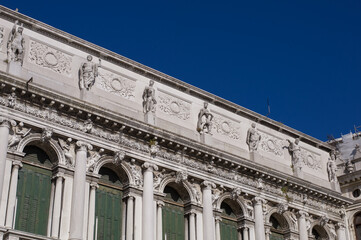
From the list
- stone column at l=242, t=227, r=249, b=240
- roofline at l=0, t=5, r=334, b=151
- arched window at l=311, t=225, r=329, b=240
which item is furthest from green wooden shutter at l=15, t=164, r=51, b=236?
arched window at l=311, t=225, r=329, b=240

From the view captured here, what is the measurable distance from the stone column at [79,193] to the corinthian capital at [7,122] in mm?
2679

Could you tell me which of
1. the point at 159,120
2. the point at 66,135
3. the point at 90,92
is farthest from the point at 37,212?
the point at 159,120

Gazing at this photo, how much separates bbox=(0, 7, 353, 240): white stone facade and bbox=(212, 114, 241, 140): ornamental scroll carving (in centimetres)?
6

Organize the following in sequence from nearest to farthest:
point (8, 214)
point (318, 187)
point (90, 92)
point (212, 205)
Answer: point (8, 214)
point (90, 92)
point (212, 205)
point (318, 187)

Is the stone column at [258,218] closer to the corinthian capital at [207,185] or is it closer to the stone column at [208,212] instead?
the stone column at [208,212]

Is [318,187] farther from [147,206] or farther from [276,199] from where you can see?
[147,206]

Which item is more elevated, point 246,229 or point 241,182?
point 241,182

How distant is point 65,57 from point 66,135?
3824 mm

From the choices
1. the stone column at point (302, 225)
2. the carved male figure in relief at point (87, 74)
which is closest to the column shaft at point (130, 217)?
the carved male figure in relief at point (87, 74)

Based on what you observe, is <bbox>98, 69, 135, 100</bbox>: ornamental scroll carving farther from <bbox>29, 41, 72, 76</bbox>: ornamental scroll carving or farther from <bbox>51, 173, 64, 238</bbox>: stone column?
<bbox>51, 173, 64, 238</bbox>: stone column

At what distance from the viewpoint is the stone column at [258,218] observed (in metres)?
28.5

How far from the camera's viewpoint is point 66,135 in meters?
23.5

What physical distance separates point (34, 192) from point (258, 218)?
11.2 meters

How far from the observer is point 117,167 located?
25.0 m
